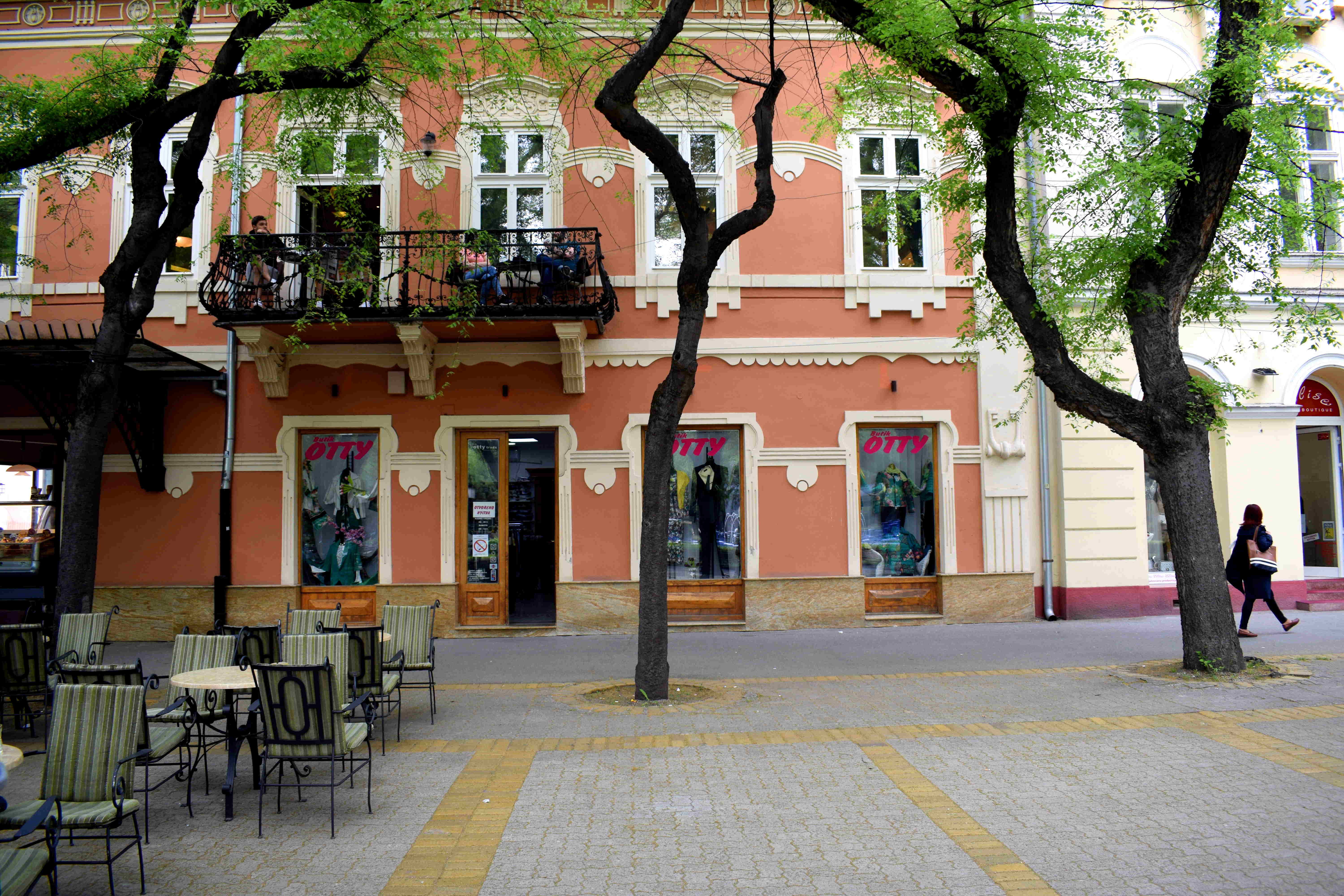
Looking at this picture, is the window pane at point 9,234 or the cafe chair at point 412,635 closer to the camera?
the cafe chair at point 412,635

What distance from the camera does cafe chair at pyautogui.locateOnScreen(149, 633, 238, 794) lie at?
6289mm

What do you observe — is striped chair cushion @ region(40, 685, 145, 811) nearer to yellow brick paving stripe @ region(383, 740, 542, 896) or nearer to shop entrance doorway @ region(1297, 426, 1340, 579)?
yellow brick paving stripe @ region(383, 740, 542, 896)

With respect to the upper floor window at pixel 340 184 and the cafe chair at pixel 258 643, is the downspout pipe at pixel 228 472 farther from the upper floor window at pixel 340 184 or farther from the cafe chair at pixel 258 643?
the cafe chair at pixel 258 643

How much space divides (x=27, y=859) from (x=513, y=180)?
465 inches

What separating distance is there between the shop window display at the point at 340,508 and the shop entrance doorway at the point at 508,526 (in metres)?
1.36

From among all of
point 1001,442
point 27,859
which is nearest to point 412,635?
point 27,859

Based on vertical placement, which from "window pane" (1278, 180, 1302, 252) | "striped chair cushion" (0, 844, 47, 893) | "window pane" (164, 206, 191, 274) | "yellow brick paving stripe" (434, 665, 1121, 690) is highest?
"window pane" (164, 206, 191, 274)

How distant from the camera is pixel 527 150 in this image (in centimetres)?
1408

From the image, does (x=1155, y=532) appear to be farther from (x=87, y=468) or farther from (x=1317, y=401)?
(x=87, y=468)

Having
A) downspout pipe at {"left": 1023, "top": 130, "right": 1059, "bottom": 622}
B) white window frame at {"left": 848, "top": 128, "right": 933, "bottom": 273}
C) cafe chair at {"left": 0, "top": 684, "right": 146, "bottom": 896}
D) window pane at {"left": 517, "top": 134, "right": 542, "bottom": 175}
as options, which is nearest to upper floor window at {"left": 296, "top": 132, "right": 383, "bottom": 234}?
window pane at {"left": 517, "top": 134, "right": 542, "bottom": 175}

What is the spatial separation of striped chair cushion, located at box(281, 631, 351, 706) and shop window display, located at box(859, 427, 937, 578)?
352 inches

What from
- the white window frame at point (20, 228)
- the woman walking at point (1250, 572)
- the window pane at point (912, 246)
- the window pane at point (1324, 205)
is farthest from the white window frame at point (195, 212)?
the woman walking at point (1250, 572)

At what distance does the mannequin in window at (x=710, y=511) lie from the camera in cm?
1385

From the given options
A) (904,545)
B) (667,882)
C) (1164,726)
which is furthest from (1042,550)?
(667,882)
